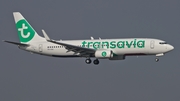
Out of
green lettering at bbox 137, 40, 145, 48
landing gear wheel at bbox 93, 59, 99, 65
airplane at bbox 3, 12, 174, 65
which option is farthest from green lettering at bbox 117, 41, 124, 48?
landing gear wheel at bbox 93, 59, 99, 65

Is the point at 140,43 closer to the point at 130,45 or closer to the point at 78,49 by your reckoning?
the point at 130,45

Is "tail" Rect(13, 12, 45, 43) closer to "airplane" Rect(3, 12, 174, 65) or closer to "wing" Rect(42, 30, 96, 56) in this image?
"airplane" Rect(3, 12, 174, 65)

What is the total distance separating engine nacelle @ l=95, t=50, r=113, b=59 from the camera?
81.1 meters

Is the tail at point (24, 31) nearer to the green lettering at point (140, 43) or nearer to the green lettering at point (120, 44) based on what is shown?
the green lettering at point (120, 44)

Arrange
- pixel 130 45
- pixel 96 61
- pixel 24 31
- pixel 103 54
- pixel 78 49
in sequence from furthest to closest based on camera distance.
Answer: pixel 24 31, pixel 96 61, pixel 78 49, pixel 103 54, pixel 130 45

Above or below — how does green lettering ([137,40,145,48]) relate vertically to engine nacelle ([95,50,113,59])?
above

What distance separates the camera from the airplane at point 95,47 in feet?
265

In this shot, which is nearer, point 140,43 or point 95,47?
point 140,43

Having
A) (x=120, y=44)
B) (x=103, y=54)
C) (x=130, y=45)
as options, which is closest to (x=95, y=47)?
(x=103, y=54)

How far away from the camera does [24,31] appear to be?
9194cm

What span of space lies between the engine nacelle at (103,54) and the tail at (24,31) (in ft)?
39.8

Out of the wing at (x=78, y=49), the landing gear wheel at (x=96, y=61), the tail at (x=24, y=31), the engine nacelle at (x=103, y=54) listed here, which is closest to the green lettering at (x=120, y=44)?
the engine nacelle at (x=103, y=54)

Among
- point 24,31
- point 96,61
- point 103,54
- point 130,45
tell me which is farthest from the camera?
point 24,31

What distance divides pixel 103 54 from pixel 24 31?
17.3m
